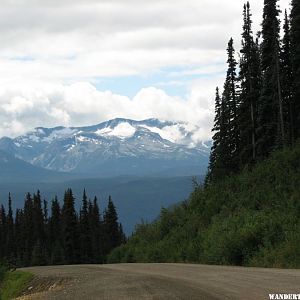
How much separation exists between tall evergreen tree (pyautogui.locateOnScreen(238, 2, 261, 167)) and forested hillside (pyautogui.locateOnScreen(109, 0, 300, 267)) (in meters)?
0.09

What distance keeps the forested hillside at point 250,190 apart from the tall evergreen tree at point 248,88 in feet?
0.31

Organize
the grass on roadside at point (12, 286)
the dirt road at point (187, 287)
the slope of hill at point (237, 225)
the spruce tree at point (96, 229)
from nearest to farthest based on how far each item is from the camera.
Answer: the dirt road at point (187, 287), the grass on roadside at point (12, 286), the slope of hill at point (237, 225), the spruce tree at point (96, 229)

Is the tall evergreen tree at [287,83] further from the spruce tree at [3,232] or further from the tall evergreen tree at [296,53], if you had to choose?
the spruce tree at [3,232]

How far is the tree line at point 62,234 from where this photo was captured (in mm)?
87500

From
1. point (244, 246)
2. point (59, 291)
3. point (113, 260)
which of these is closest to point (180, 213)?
point (113, 260)

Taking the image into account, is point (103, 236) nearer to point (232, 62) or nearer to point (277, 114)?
point (232, 62)

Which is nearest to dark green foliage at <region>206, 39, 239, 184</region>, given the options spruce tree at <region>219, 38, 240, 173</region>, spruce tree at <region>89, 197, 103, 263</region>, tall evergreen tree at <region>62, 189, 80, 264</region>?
spruce tree at <region>219, 38, 240, 173</region>

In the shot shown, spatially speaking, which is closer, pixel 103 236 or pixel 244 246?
pixel 244 246

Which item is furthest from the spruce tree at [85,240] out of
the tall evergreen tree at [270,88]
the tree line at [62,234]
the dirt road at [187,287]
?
the dirt road at [187,287]

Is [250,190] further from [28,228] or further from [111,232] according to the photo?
[28,228]

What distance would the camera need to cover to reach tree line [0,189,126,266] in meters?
87.5

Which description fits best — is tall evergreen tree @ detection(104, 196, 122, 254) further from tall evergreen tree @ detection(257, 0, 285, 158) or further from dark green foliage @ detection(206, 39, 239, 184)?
tall evergreen tree @ detection(257, 0, 285, 158)

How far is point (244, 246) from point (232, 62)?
38752mm

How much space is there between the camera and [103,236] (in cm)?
10900
